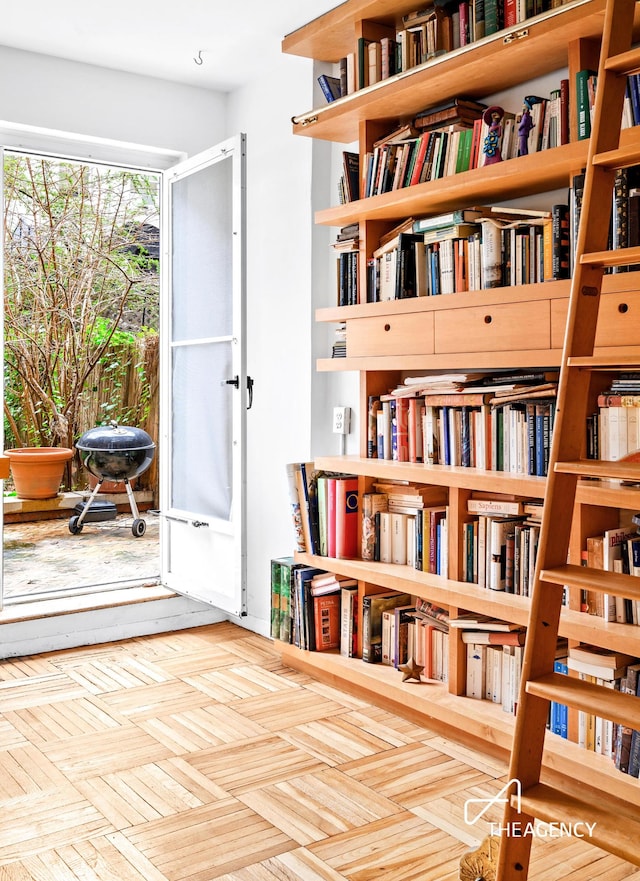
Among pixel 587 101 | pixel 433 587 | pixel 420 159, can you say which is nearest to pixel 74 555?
pixel 433 587

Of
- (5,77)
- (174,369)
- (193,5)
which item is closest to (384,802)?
(174,369)

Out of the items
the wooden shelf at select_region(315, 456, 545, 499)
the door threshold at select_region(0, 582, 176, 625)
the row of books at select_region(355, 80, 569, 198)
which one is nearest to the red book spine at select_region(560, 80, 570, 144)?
the row of books at select_region(355, 80, 569, 198)

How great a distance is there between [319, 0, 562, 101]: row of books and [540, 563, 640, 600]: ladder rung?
1.73m

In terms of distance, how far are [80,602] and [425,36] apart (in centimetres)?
280

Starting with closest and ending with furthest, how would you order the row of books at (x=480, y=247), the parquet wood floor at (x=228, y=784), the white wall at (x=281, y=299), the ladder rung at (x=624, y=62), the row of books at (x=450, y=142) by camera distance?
1. the ladder rung at (x=624, y=62)
2. the parquet wood floor at (x=228, y=784)
3. the row of books at (x=480, y=247)
4. the row of books at (x=450, y=142)
5. the white wall at (x=281, y=299)

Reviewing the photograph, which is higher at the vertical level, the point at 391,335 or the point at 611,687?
the point at 391,335

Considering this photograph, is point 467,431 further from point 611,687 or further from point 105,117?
point 105,117

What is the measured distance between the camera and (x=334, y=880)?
76.1 inches

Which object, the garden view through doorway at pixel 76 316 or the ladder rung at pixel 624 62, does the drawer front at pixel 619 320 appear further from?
the garden view through doorway at pixel 76 316

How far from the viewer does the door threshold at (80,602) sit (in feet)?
12.2

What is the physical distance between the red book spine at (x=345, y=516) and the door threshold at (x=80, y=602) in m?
1.23

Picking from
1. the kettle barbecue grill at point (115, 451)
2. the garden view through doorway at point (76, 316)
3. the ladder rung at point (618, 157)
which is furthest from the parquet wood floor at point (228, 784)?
the garden view through doorway at point (76, 316)

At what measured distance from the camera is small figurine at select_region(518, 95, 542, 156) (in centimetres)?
255

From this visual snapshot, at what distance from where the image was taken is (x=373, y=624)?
3.10 meters
